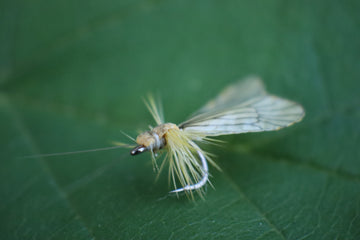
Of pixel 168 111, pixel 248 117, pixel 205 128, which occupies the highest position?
pixel 168 111

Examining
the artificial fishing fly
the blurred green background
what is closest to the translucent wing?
the artificial fishing fly

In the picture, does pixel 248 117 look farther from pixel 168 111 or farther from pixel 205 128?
pixel 168 111

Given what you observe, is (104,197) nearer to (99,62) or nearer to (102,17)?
(99,62)

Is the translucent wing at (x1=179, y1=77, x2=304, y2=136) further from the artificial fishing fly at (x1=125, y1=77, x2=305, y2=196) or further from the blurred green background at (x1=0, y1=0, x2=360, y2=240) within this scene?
the blurred green background at (x1=0, y1=0, x2=360, y2=240)

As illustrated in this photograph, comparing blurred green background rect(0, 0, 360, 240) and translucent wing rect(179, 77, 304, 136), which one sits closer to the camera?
blurred green background rect(0, 0, 360, 240)

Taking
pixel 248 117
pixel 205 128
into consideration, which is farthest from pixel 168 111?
pixel 248 117
